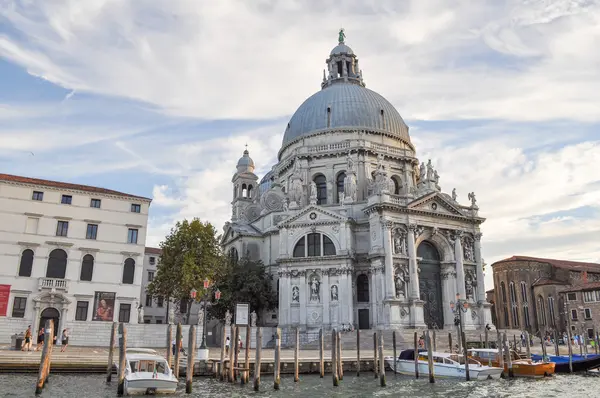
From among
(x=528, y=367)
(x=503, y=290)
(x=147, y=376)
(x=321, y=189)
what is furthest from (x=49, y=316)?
(x=503, y=290)

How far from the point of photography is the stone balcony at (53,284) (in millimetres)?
29109

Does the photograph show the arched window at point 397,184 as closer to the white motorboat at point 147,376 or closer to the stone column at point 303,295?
the stone column at point 303,295

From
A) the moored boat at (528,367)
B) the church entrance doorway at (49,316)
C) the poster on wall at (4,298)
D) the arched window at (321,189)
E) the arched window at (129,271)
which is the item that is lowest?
the moored boat at (528,367)

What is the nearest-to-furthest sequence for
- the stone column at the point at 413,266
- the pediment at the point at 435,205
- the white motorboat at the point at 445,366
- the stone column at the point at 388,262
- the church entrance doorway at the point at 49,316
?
the white motorboat at the point at 445,366 → the church entrance doorway at the point at 49,316 → the stone column at the point at 388,262 → the stone column at the point at 413,266 → the pediment at the point at 435,205

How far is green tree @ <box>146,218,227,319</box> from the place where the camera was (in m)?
32.4

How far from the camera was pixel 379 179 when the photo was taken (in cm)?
4081

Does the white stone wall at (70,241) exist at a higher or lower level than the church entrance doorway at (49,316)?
higher

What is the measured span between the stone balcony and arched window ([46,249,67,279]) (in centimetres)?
41

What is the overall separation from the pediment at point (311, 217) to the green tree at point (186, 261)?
7678 millimetres

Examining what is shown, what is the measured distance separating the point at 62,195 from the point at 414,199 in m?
24.5

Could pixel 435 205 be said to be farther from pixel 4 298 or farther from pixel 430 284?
pixel 4 298

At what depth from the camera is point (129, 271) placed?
31.6 m

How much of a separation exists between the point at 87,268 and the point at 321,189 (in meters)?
21.5

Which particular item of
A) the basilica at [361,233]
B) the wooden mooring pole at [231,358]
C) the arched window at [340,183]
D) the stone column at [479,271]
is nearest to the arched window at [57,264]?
the wooden mooring pole at [231,358]
